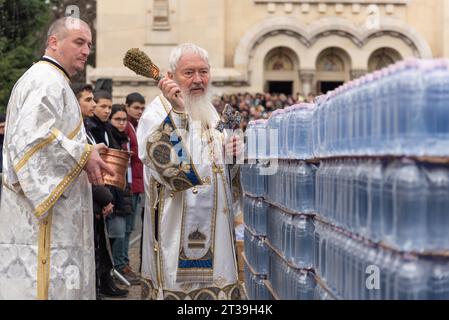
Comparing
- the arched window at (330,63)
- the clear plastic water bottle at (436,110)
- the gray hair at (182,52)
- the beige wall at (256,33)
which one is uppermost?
the beige wall at (256,33)

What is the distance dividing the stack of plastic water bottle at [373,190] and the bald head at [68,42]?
137cm

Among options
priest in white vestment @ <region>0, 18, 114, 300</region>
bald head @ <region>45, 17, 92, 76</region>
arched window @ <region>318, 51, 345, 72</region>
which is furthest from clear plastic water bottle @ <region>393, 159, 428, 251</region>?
arched window @ <region>318, 51, 345, 72</region>

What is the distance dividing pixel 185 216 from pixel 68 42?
1.29 m

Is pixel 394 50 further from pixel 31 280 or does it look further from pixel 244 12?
pixel 31 280

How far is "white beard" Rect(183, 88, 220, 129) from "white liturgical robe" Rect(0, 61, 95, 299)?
0.77 metres

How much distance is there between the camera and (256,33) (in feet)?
78.5

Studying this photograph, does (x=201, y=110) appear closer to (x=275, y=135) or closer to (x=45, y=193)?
(x=275, y=135)

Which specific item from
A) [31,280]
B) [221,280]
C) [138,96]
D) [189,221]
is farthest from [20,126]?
[138,96]

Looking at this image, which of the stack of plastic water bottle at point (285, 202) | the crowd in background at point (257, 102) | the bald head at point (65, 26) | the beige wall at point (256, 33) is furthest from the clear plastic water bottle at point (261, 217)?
the beige wall at point (256, 33)

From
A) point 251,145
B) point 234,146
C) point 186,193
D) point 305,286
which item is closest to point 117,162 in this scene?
point 186,193

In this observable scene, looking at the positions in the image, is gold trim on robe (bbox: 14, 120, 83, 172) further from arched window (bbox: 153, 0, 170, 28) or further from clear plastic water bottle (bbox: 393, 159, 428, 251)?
arched window (bbox: 153, 0, 170, 28)

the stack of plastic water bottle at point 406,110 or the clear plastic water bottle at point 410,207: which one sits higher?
the stack of plastic water bottle at point 406,110

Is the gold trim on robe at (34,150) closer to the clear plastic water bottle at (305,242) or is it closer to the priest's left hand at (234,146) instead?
the priest's left hand at (234,146)

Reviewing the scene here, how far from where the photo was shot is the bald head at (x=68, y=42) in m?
4.41
